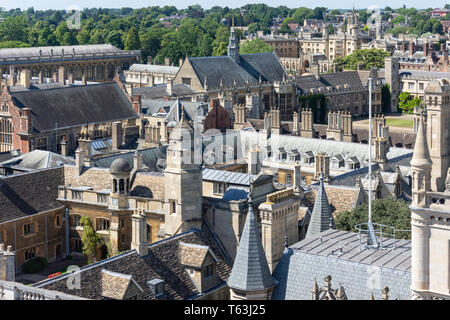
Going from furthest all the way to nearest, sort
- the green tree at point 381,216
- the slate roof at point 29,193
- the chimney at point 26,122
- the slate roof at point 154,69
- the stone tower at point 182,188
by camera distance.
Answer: the slate roof at point 154,69
the chimney at point 26,122
the slate roof at point 29,193
the green tree at point 381,216
the stone tower at point 182,188

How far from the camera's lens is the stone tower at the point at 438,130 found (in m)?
39.9

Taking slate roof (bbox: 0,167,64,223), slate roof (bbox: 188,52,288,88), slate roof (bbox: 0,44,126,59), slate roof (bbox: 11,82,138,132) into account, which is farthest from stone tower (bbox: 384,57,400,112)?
slate roof (bbox: 0,167,64,223)

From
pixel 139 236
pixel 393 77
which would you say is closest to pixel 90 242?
pixel 139 236

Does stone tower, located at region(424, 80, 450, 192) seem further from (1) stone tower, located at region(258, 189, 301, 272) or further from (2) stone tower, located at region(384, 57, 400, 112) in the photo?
(2) stone tower, located at region(384, 57, 400, 112)

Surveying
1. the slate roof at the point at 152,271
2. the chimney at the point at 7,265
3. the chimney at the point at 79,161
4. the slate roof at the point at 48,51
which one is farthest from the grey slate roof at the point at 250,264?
the slate roof at the point at 48,51

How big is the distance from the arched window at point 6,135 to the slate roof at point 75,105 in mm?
2189

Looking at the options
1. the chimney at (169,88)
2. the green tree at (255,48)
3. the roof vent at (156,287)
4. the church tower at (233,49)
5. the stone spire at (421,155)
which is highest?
the green tree at (255,48)

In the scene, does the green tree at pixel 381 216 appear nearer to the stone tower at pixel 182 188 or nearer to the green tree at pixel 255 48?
the stone tower at pixel 182 188

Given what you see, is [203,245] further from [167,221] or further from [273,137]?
[273,137]

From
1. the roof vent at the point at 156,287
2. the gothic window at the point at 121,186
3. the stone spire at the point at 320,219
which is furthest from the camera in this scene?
the gothic window at the point at 121,186

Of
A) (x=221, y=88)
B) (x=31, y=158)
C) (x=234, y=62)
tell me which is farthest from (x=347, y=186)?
(x=234, y=62)

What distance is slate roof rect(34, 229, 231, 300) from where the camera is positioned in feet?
112

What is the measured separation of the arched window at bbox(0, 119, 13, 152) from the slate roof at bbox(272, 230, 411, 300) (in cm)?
5183

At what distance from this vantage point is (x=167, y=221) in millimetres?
42469
